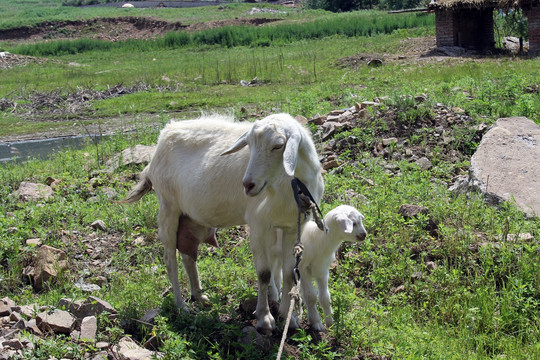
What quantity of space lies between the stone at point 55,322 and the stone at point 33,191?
4277 mm

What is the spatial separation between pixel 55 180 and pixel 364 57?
53.1ft

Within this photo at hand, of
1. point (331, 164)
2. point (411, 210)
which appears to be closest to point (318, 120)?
point (331, 164)

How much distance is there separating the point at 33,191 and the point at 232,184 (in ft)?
16.7

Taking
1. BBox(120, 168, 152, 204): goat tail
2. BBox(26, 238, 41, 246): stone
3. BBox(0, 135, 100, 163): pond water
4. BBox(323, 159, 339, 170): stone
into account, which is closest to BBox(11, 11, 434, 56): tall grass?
BBox(0, 135, 100, 163): pond water

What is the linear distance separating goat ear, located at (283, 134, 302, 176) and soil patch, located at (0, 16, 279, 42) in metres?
46.5

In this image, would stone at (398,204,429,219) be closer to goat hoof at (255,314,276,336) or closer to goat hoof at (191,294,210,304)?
goat hoof at (191,294,210,304)

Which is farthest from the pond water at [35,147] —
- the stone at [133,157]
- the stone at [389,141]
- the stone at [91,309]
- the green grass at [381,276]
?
the stone at [91,309]

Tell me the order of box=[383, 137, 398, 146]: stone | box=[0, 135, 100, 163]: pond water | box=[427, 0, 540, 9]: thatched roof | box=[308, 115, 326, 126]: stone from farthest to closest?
1. box=[427, 0, 540, 9]: thatched roof
2. box=[0, 135, 100, 163]: pond water
3. box=[308, 115, 326, 126]: stone
4. box=[383, 137, 398, 146]: stone

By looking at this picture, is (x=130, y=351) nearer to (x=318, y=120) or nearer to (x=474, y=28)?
→ (x=318, y=120)

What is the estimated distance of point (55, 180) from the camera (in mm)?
10086

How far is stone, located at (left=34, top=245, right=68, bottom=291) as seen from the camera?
22.4 feet

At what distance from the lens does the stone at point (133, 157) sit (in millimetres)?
10547

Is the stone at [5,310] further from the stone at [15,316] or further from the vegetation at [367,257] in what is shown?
the vegetation at [367,257]

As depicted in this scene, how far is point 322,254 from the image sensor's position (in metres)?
5.31
